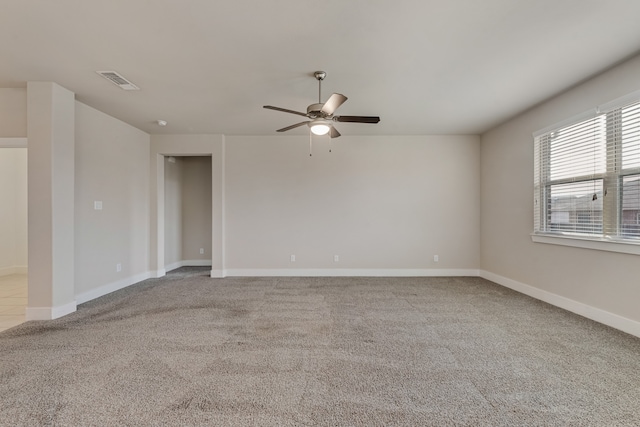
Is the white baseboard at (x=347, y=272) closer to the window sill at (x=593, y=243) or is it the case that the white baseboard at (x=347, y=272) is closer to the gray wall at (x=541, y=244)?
the gray wall at (x=541, y=244)

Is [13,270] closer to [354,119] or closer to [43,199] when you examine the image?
[43,199]

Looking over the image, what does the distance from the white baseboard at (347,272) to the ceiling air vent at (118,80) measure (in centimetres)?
337

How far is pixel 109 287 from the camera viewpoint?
4.40 metres

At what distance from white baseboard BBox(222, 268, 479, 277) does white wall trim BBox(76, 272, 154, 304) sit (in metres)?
1.47

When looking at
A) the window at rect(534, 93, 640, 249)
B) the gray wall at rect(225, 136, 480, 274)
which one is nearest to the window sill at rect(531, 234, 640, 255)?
the window at rect(534, 93, 640, 249)

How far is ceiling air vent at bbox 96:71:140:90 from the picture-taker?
3.01m

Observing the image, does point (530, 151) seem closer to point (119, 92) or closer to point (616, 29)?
point (616, 29)

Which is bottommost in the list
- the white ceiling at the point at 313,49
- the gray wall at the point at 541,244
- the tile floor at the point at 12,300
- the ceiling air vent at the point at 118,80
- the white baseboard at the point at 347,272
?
the tile floor at the point at 12,300

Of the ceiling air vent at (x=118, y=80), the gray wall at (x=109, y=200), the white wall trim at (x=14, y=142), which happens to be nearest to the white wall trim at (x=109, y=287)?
the gray wall at (x=109, y=200)

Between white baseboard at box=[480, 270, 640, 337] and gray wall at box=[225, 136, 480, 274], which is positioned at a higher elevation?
gray wall at box=[225, 136, 480, 274]

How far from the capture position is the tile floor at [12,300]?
328cm

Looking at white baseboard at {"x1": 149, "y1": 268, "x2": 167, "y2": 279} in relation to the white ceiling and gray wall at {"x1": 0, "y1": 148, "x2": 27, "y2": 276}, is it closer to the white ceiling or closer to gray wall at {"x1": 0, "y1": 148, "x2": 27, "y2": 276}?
gray wall at {"x1": 0, "y1": 148, "x2": 27, "y2": 276}

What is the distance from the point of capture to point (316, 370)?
217cm

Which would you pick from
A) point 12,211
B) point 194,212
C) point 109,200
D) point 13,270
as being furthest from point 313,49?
point 13,270
